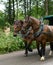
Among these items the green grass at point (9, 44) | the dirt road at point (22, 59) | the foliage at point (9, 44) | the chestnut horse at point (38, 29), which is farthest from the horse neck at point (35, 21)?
the foliage at point (9, 44)

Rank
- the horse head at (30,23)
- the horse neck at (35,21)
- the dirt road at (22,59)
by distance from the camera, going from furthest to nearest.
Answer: the horse neck at (35,21), the horse head at (30,23), the dirt road at (22,59)

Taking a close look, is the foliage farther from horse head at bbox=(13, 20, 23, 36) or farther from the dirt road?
horse head at bbox=(13, 20, 23, 36)

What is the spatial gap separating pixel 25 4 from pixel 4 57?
17.5 meters

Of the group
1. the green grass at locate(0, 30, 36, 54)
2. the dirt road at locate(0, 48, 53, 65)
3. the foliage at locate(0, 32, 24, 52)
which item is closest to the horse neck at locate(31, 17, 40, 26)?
the dirt road at locate(0, 48, 53, 65)

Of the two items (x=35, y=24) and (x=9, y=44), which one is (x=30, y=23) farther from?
(x=9, y=44)

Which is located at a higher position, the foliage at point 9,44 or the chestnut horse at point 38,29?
the chestnut horse at point 38,29

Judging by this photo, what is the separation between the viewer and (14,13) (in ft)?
83.2

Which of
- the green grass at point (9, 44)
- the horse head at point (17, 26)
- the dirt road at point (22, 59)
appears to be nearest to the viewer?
the dirt road at point (22, 59)

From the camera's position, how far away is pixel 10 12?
25297mm

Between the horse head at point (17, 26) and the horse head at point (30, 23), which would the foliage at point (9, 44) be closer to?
the horse head at point (17, 26)

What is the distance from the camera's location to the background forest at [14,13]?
44.9 feet

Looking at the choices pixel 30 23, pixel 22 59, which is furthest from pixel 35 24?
pixel 22 59

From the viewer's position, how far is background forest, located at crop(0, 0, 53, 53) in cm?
1367

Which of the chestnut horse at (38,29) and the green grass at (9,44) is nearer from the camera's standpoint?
the chestnut horse at (38,29)
